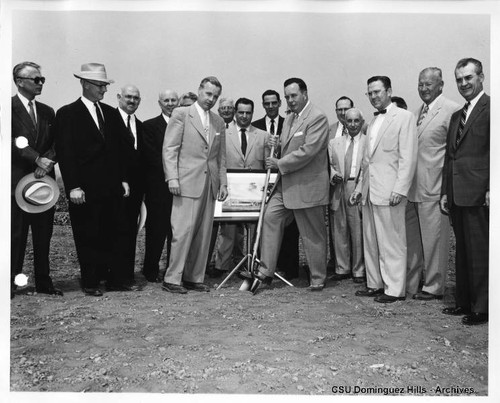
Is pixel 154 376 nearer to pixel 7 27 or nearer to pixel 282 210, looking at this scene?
pixel 282 210

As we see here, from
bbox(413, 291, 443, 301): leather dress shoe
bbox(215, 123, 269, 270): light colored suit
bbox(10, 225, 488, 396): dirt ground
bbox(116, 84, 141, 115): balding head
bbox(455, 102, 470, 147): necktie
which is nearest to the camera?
bbox(10, 225, 488, 396): dirt ground

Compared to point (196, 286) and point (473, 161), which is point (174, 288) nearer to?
point (196, 286)

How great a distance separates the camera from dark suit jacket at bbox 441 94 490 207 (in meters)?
4.73

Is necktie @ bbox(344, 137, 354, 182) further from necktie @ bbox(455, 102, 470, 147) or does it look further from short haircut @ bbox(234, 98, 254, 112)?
necktie @ bbox(455, 102, 470, 147)

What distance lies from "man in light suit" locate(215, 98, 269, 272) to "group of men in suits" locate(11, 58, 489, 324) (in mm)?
319

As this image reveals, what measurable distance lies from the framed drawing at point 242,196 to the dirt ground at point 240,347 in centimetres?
93

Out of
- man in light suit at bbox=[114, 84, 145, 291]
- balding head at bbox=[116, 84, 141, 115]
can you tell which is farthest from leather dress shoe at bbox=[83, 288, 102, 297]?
balding head at bbox=[116, 84, 141, 115]

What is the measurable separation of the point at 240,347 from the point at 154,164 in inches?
93.5

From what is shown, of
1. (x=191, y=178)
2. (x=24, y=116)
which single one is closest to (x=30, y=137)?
(x=24, y=116)

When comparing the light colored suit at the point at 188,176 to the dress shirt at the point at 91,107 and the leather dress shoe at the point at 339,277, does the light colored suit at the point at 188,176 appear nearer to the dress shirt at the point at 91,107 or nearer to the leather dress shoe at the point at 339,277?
the dress shirt at the point at 91,107

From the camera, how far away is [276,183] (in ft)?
18.9

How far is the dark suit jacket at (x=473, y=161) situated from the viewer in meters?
4.73
